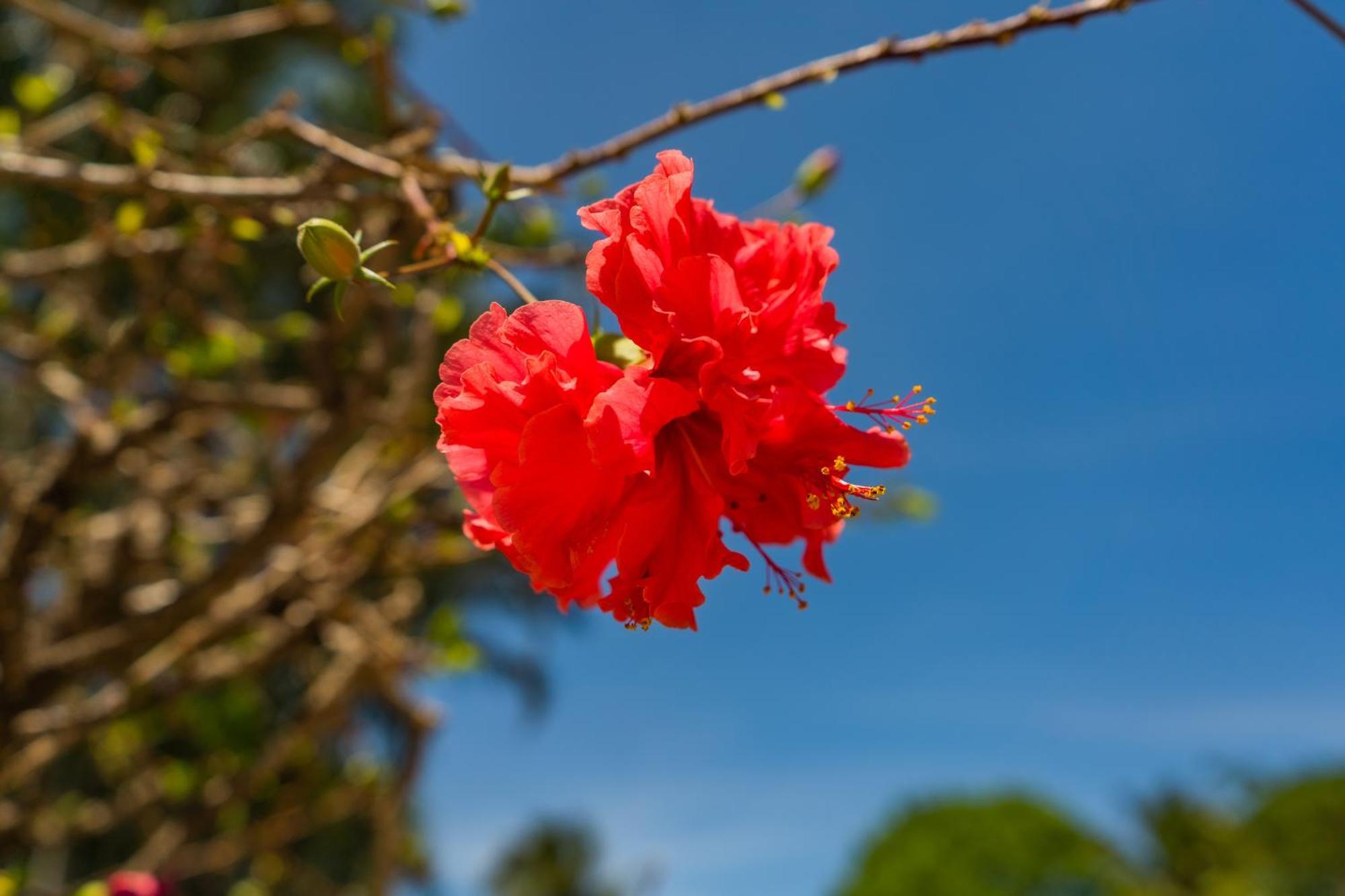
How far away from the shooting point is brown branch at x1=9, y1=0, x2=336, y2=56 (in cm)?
294

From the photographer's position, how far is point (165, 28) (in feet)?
10.4

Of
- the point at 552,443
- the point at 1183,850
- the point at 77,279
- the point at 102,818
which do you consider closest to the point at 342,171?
the point at 552,443

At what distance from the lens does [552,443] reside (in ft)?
3.38

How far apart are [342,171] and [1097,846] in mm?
25288

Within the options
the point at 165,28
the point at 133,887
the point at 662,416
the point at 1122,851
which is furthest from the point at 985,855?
the point at 662,416

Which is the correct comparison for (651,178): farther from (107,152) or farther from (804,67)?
(107,152)

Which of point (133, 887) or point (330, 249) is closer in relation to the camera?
point (330, 249)

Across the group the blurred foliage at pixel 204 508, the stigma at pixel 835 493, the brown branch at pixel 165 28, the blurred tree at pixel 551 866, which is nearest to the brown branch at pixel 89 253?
the blurred foliage at pixel 204 508

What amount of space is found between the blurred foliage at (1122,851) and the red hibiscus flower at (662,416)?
21.3m

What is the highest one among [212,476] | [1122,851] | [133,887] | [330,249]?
[1122,851]

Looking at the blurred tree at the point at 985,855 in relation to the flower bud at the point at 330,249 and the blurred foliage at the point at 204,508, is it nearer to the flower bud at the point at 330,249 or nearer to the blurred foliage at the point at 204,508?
the blurred foliage at the point at 204,508

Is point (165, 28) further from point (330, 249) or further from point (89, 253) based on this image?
point (330, 249)

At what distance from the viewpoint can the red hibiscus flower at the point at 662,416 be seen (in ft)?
3.38

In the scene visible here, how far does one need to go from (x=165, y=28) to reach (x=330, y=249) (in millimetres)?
2666
